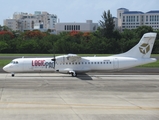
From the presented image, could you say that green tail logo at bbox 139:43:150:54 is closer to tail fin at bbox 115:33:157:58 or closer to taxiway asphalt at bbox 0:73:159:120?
tail fin at bbox 115:33:157:58

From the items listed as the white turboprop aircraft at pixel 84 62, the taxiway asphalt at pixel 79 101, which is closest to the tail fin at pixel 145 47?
the white turboprop aircraft at pixel 84 62

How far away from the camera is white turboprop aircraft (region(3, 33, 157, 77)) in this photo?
1602 inches

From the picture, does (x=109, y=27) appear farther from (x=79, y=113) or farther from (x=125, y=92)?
(x=79, y=113)

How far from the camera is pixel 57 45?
9931 centimetres

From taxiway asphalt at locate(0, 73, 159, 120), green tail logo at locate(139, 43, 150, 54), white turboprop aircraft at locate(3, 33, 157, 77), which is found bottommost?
taxiway asphalt at locate(0, 73, 159, 120)

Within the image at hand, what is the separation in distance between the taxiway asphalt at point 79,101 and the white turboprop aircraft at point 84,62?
8.10 metres

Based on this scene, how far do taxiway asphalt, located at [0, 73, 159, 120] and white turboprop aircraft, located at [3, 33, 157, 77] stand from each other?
26.6 ft

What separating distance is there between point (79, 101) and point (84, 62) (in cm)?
1915

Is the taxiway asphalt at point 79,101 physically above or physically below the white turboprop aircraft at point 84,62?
below

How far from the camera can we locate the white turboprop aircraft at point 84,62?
133ft

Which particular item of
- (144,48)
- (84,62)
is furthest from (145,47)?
(84,62)

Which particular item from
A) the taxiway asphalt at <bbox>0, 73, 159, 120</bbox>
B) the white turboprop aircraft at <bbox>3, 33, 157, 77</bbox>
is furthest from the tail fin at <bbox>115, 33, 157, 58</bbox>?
the taxiway asphalt at <bbox>0, 73, 159, 120</bbox>

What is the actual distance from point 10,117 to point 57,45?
270 ft

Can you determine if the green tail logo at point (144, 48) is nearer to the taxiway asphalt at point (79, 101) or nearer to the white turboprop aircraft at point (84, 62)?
the white turboprop aircraft at point (84, 62)
